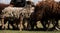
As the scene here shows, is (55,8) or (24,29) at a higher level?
(55,8)

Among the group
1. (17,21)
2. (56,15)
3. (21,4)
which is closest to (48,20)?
(56,15)

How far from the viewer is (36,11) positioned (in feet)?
52.7

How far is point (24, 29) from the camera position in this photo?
52.9 feet

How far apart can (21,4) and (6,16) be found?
8.59ft

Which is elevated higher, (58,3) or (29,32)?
(58,3)

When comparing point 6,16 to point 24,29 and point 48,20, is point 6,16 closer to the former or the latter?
point 24,29

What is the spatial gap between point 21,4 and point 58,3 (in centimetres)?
345

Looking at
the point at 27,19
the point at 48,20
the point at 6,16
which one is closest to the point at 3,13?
the point at 6,16

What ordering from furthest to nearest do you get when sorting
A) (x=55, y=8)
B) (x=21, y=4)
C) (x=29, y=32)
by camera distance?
(x=21, y=4), (x=55, y=8), (x=29, y=32)

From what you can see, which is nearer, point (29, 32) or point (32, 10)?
point (29, 32)

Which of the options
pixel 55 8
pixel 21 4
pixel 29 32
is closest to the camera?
pixel 29 32

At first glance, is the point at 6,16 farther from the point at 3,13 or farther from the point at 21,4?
the point at 21,4

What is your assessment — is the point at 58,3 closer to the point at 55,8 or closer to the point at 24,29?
the point at 55,8

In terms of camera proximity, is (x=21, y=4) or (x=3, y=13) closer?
(x=3, y=13)
